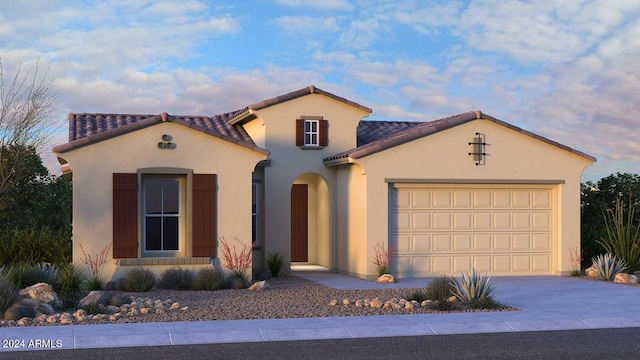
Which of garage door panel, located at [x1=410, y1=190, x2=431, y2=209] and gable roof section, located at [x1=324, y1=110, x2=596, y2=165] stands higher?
gable roof section, located at [x1=324, y1=110, x2=596, y2=165]

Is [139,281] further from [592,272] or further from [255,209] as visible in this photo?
[592,272]

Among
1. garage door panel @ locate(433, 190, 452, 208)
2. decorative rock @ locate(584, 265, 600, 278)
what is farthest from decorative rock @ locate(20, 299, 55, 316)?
decorative rock @ locate(584, 265, 600, 278)

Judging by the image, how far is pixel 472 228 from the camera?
2064cm

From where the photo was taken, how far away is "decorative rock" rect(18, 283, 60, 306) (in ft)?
47.2

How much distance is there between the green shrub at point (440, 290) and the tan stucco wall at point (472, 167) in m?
4.38

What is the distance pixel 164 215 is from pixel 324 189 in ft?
17.5

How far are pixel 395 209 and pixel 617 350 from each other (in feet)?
31.6

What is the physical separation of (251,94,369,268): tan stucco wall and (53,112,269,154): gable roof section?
0.83 m

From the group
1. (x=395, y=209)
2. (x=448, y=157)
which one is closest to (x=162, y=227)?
(x=395, y=209)

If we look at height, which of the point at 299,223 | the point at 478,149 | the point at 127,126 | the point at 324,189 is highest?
the point at 127,126

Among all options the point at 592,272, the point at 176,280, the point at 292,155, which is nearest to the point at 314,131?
the point at 292,155

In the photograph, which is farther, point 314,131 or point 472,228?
point 314,131

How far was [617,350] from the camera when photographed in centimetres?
1082

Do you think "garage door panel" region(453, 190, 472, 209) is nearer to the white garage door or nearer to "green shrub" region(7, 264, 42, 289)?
the white garage door
